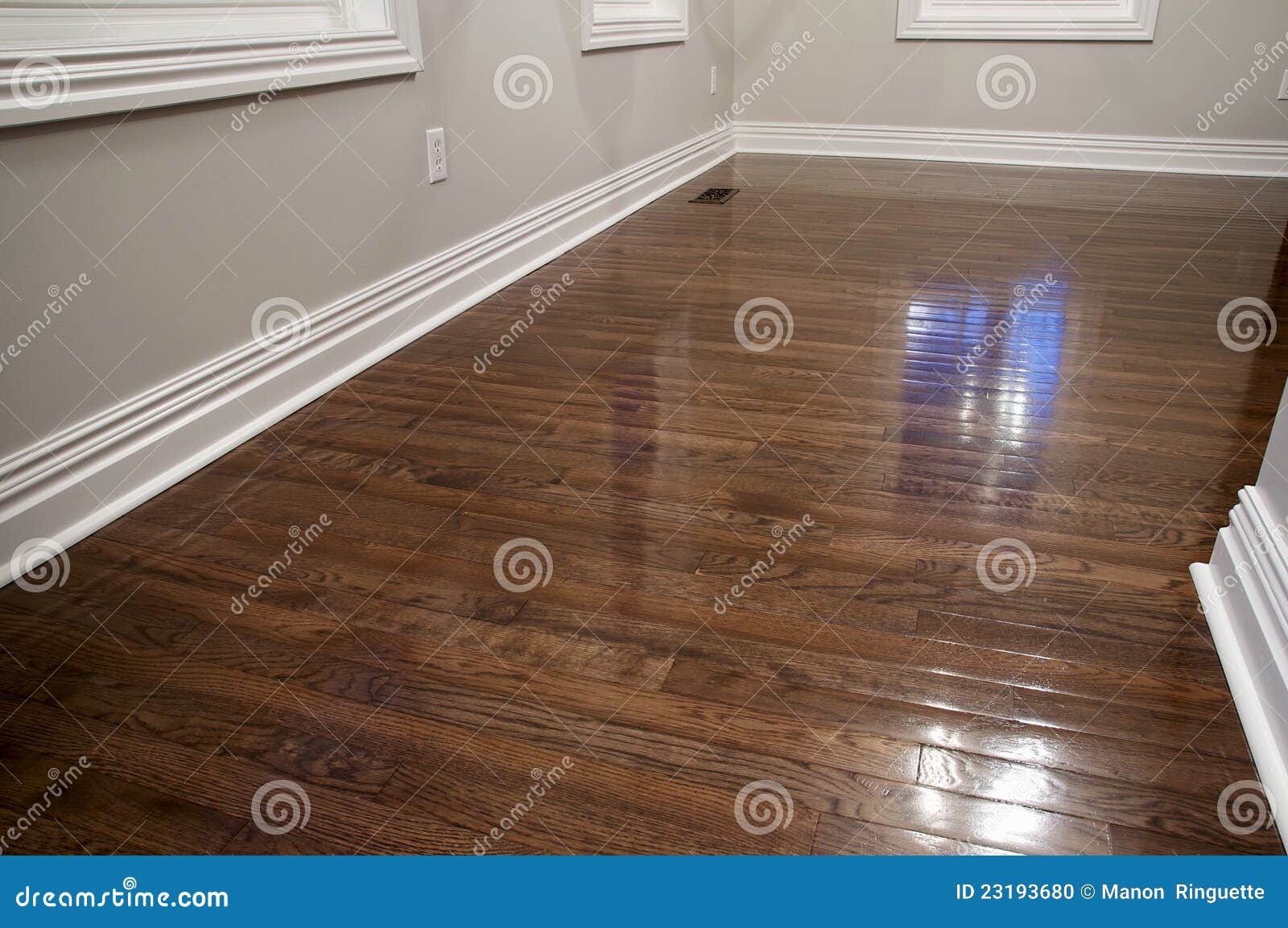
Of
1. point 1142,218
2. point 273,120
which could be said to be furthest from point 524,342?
point 1142,218

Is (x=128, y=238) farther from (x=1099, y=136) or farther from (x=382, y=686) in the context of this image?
(x=1099, y=136)

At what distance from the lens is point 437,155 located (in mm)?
2475

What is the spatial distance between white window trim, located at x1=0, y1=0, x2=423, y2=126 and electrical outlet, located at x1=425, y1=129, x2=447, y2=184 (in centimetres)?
18

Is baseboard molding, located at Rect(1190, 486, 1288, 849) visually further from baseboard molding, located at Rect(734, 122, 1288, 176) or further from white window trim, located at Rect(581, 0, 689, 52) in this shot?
baseboard molding, located at Rect(734, 122, 1288, 176)

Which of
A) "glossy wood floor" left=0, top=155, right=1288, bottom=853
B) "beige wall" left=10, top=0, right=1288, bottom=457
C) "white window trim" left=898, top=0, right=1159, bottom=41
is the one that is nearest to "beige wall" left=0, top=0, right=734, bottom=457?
"beige wall" left=10, top=0, right=1288, bottom=457

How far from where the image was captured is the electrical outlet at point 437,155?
2.44 meters

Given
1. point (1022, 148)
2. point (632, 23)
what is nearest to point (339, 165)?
point (632, 23)

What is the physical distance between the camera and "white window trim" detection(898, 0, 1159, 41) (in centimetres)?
440

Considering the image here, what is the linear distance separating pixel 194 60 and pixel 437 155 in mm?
838

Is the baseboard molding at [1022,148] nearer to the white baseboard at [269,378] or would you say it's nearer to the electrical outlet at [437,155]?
the white baseboard at [269,378]

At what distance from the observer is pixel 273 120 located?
1.90 metres

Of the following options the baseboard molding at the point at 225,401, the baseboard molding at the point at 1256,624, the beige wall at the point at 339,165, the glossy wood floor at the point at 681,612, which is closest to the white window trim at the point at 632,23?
the beige wall at the point at 339,165

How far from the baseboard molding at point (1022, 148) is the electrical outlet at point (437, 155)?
10.3 ft

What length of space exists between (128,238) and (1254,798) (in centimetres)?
183
